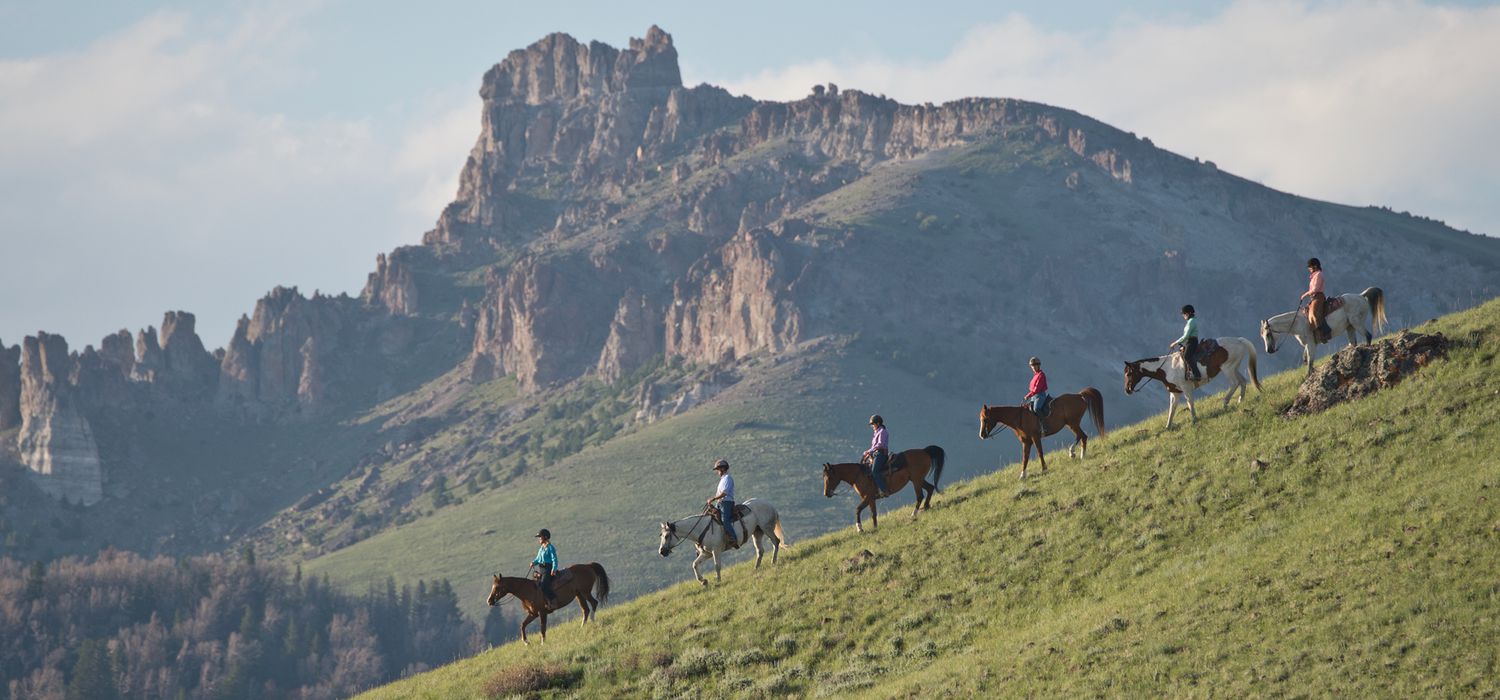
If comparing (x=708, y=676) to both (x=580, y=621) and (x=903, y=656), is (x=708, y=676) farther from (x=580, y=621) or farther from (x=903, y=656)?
(x=580, y=621)

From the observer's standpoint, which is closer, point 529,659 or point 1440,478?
point 1440,478

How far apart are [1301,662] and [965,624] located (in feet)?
26.6

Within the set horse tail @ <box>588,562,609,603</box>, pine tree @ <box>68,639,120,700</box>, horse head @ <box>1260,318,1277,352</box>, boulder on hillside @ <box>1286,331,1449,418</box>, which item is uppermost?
horse head @ <box>1260,318,1277,352</box>

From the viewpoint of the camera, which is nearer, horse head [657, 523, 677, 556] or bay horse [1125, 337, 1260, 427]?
bay horse [1125, 337, 1260, 427]

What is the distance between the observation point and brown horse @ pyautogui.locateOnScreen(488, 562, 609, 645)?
40.1m

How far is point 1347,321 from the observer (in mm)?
39688

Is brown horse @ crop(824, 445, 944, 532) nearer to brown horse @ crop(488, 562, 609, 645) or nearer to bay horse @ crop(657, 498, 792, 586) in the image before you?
bay horse @ crop(657, 498, 792, 586)

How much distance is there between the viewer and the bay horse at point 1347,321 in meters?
39.6

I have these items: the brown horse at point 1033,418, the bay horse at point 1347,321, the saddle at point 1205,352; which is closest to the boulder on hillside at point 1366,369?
the bay horse at point 1347,321

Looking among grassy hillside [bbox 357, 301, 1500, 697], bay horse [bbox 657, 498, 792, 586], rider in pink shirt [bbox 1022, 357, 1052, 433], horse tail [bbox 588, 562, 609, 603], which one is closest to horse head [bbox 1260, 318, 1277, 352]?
grassy hillside [bbox 357, 301, 1500, 697]

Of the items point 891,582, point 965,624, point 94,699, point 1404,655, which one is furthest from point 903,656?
point 94,699

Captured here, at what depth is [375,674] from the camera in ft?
638

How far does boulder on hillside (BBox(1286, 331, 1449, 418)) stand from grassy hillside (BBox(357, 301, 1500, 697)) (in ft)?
1.61

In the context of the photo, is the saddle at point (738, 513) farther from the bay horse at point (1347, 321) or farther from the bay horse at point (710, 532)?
the bay horse at point (1347, 321)
